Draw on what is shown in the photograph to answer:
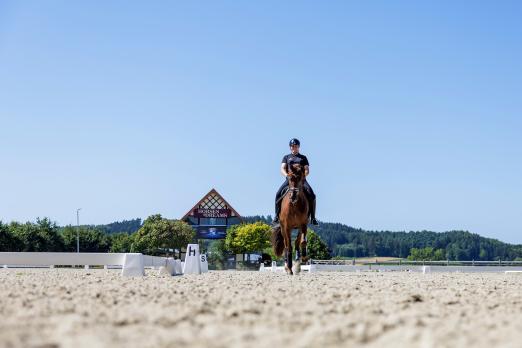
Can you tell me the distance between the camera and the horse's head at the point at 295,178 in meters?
16.4


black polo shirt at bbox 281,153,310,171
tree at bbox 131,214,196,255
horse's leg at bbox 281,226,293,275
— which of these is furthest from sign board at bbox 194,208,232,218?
black polo shirt at bbox 281,153,310,171

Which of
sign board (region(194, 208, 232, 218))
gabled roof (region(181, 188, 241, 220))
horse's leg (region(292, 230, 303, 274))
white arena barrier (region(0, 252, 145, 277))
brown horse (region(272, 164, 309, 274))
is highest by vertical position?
gabled roof (region(181, 188, 241, 220))

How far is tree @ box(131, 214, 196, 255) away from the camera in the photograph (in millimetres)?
106500

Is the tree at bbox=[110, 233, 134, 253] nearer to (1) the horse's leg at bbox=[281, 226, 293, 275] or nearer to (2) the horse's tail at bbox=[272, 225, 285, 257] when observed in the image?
(2) the horse's tail at bbox=[272, 225, 285, 257]

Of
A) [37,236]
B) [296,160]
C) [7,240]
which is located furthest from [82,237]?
[296,160]

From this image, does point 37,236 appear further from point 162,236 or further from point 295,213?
point 295,213

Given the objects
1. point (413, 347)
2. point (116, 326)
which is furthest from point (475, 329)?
point (116, 326)

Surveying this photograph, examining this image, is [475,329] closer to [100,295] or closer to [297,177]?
[100,295]

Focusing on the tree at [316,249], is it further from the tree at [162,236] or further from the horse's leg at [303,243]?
the horse's leg at [303,243]

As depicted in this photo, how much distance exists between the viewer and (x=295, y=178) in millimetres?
16438

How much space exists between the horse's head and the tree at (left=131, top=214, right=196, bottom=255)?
91.1 meters

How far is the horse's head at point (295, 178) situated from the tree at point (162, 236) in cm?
9107

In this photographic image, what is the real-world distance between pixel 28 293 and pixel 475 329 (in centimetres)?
573

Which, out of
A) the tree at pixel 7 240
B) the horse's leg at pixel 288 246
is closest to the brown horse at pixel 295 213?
the horse's leg at pixel 288 246
